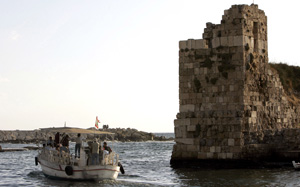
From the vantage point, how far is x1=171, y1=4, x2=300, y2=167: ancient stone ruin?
90.9 feet

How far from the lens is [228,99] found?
91.6 feet

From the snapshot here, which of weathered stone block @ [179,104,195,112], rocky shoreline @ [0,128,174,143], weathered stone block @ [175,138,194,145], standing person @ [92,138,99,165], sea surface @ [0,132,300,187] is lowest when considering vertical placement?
sea surface @ [0,132,300,187]

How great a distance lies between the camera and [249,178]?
24.8 m

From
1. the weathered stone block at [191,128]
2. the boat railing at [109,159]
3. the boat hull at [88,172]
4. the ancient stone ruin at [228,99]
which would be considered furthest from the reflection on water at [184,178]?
the weathered stone block at [191,128]

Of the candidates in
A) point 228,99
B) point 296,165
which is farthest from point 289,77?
point 296,165

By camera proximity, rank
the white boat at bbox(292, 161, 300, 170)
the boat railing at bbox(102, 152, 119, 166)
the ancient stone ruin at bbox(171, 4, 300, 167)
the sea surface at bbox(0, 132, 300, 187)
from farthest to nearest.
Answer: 1. the ancient stone ruin at bbox(171, 4, 300, 167)
2. the white boat at bbox(292, 161, 300, 170)
3. the boat railing at bbox(102, 152, 119, 166)
4. the sea surface at bbox(0, 132, 300, 187)

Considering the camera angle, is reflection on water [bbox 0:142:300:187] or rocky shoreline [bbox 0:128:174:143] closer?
reflection on water [bbox 0:142:300:187]

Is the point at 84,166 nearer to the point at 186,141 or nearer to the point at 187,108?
the point at 186,141

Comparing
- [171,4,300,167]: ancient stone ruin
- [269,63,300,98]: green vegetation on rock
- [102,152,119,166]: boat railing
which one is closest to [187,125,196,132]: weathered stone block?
[171,4,300,167]: ancient stone ruin

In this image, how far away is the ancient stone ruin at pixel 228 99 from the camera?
1091 inches

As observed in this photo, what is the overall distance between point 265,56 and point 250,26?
7.43 feet

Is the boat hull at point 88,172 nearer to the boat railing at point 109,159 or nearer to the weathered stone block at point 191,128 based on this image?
the boat railing at point 109,159

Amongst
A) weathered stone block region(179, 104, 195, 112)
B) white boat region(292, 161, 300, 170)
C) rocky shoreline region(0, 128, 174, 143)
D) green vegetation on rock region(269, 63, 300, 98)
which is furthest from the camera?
rocky shoreline region(0, 128, 174, 143)

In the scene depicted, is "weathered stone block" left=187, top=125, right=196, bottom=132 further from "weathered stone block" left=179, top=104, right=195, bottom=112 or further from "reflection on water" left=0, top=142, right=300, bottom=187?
"reflection on water" left=0, top=142, right=300, bottom=187
